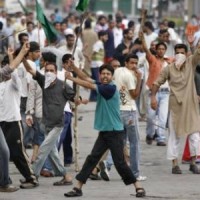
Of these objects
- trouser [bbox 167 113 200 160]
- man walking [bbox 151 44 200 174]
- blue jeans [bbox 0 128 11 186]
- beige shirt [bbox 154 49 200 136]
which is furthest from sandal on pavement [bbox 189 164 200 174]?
blue jeans [bbox 0 128 11 186]

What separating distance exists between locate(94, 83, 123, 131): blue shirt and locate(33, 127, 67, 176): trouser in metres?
0.92

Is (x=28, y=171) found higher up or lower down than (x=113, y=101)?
lower down

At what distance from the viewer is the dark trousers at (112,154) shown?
1262cm

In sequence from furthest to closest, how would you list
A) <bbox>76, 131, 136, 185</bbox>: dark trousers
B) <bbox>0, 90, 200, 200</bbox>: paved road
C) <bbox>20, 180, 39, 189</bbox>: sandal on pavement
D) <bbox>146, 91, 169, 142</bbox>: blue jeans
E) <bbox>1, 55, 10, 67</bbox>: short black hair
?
<bbox>146, 91, 169, 142</bbox>: blue jeans → <bbox>1, 55, 10, 67</bbox>: short black hair → <bbox>20, 180, 39, 189</bbox>: sandal on pavement → <bbox>0, 90, 200, 200</bbox>: paved road → <bbox>76, 131, 136, 185</bbox>: dark trousers

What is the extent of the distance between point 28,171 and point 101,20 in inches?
805

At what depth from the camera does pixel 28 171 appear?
523 inches

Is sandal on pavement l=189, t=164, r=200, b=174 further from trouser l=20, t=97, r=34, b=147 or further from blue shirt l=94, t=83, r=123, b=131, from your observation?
trouser l=20, t=97, r=34, b=147

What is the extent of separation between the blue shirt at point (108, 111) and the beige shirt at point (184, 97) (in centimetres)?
206

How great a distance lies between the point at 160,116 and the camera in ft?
56.7

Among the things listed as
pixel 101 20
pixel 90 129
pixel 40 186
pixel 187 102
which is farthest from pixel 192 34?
pixel 101 20

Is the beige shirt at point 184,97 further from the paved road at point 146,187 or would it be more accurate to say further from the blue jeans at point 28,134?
the blue jeans at point 28,134

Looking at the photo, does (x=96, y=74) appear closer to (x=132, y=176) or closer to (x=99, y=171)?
(x=99, y=171)

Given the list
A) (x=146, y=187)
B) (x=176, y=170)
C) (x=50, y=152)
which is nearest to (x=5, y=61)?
(x=50, y=152)

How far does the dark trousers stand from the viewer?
12.6m
